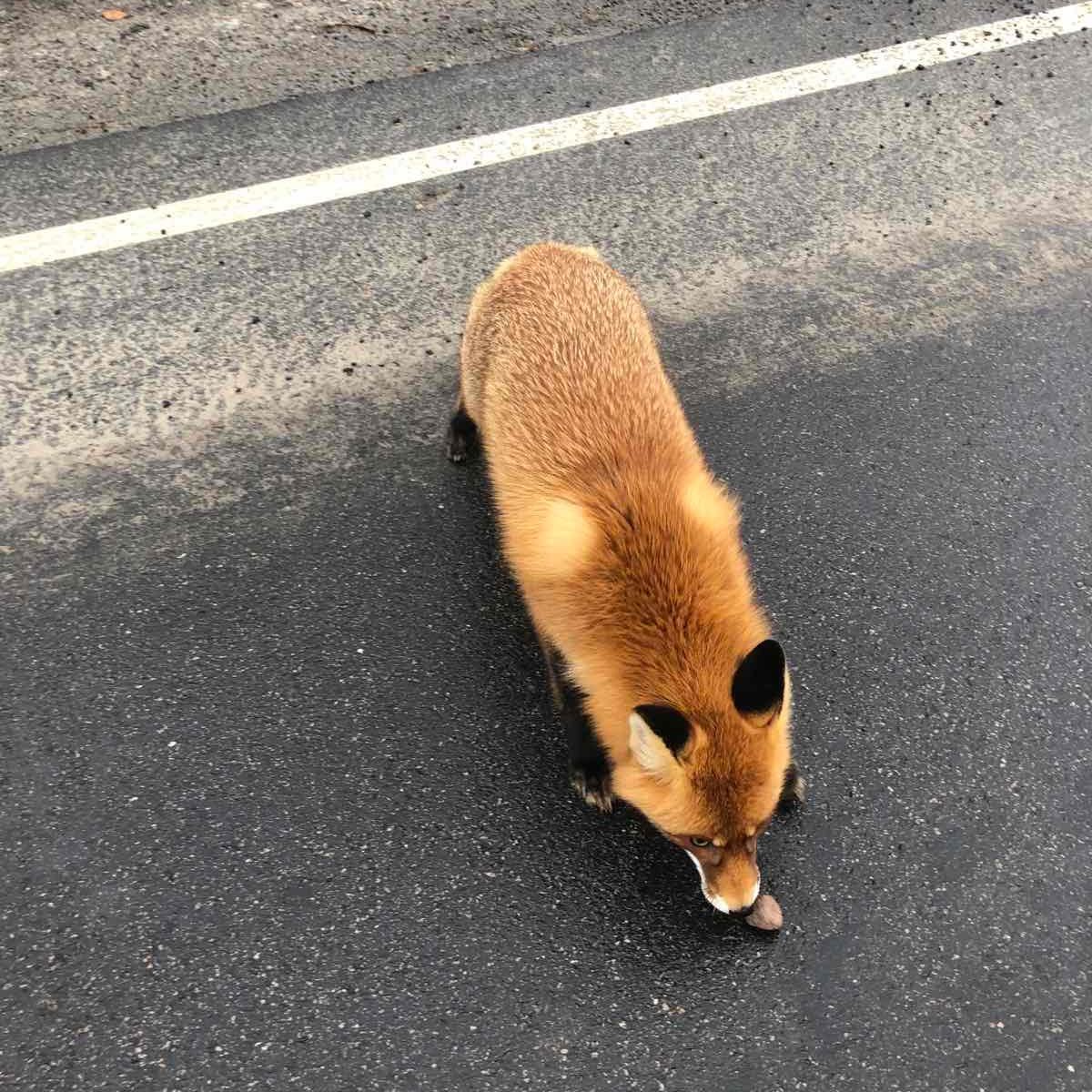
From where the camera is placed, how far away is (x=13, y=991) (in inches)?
108

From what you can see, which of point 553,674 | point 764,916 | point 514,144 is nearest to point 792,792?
point 764,916

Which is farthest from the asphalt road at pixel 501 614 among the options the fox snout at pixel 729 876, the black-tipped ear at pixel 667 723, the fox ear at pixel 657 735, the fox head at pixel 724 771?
the black-tipped ear at pixel 667 723

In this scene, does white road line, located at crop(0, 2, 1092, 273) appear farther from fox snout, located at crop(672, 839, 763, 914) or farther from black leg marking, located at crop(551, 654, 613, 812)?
fox snout, located at crop(672, 839, 763, 914)

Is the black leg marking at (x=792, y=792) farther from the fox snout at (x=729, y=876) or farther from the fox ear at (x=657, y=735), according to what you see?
the fox ear at (x=657, y=735)

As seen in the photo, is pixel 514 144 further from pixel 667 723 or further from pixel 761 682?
pixel 667 723

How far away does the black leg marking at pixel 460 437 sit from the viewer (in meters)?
4.11

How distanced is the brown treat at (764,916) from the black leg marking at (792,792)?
31 cm

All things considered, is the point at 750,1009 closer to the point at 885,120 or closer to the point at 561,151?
the point at 561,151

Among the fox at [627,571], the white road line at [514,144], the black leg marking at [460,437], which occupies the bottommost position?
the black leg marking at [460,437]

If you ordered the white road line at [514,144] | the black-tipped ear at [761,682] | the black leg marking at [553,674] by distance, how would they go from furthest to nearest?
the white road line at [514,144] → the black leg marking at [553,674] → the black-tipped ear at [761,682]

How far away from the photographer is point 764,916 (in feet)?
9.47

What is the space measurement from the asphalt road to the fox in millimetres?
321

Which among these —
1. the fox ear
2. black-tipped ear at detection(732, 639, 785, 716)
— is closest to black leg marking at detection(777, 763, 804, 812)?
black-tipped ear at detection(732, 639, 785, 716)

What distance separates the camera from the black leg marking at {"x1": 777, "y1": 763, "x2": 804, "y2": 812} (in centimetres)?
305
